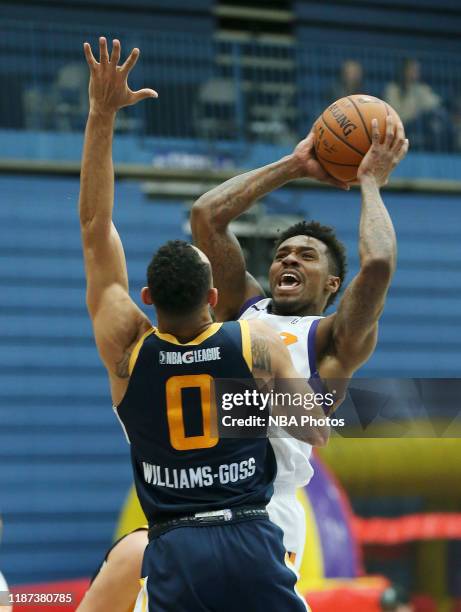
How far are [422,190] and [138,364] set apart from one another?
36.5 feet

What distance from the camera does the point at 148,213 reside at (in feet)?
44.2

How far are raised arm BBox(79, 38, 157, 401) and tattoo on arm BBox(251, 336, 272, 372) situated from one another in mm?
401

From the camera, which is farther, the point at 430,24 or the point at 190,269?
the point at 430,24

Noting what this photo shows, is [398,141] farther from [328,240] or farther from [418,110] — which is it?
[418,110]

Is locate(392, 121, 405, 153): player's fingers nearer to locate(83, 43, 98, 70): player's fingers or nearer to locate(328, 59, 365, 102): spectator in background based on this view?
locate(83, 43, 98, 70): player's fingers

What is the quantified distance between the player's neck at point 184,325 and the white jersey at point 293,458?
0.88 m

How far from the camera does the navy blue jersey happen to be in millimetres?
3689

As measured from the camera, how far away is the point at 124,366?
3.78 metres

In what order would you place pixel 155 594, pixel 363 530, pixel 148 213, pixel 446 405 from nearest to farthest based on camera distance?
pixel 155 594 < pixel 446 405 < pixel 363 530 < pixel 148 213

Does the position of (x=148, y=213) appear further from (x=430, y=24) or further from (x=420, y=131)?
(x=430, y=24)

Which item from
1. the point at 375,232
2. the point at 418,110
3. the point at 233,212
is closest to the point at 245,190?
the point at 233,212

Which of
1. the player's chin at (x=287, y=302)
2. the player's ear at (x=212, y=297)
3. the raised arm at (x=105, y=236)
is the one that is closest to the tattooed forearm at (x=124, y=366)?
the raised arm at (x=105, y=236)

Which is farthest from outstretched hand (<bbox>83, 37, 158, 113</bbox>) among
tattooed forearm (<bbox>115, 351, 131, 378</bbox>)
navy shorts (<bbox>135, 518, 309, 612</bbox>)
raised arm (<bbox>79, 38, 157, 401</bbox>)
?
navy shorts (<bbox>135, 518, 309, 612</bbox>)

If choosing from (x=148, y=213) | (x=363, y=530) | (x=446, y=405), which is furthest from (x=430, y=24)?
(x=446, y=405)
